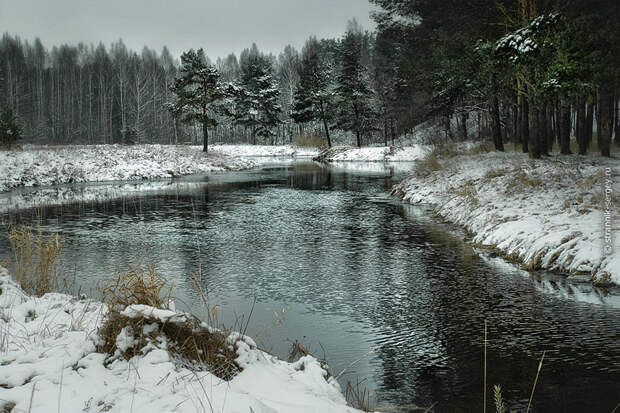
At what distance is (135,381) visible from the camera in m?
3.36

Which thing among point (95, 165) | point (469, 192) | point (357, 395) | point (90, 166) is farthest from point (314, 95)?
point (357, 395)

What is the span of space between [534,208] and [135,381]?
32.6 ft

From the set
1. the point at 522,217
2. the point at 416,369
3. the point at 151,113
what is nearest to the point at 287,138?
the point at 151,113

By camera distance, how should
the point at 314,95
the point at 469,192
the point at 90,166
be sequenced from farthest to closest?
the point at 314,95, the point at 90,166, the point at 469,192

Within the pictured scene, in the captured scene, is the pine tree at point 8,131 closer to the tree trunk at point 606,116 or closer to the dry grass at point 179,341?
the dry grass at point 179,341

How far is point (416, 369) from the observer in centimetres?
491

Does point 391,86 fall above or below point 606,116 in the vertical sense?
above

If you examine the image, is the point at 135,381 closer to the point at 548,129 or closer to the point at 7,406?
the point at 7,406

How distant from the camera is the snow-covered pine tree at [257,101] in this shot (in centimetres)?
6438

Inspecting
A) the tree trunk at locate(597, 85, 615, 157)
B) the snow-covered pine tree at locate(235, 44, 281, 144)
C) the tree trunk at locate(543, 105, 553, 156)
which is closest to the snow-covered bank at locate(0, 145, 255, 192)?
the tree trunk at locate(543, 105, 553, 156)

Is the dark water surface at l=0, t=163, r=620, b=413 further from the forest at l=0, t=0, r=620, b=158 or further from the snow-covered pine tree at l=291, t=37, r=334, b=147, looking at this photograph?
the snow-covered pine tree at l=291, t=37, r=334, b=147

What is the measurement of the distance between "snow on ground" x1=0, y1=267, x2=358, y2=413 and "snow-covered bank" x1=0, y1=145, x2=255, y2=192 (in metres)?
20.6

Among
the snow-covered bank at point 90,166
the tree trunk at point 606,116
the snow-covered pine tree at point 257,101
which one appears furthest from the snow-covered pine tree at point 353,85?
the tree trunk at point 606,116

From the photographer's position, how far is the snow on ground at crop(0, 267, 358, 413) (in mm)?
3115
